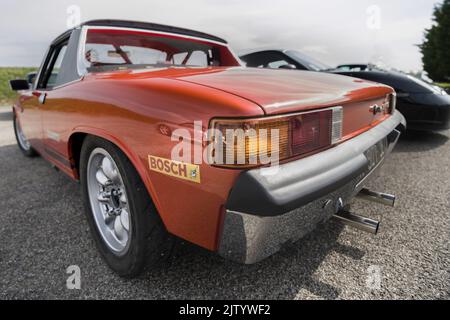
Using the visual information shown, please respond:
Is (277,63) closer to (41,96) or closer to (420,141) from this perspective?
(420,141)

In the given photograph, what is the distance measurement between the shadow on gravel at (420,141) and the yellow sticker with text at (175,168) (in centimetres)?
352

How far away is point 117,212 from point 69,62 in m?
1.18

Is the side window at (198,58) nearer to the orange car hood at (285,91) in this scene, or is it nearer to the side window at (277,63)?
the orange car hood at (285,91)

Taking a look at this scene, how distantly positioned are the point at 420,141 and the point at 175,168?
13.9 feet

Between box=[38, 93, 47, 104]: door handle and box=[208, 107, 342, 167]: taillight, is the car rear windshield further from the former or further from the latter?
box=[208, 107, 342, 167]: taillight

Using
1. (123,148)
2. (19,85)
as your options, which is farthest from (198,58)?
(19,85)

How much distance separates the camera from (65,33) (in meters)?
2.45

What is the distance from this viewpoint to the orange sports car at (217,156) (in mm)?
1063

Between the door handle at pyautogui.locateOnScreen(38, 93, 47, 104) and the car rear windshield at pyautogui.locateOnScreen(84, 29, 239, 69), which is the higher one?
the car rear windshield at pyautogui.locateOnScreen(84, 29, 239, 69)

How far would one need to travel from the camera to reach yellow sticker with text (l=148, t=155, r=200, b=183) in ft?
3.70

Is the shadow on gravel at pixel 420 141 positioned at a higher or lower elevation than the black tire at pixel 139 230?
lower

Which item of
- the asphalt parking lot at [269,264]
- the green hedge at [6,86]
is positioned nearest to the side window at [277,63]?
the asphalt parking lot at [269,264]

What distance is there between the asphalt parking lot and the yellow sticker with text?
49 cm

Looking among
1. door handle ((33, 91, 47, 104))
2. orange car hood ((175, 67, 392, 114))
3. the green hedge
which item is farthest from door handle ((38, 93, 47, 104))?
the green hedge
